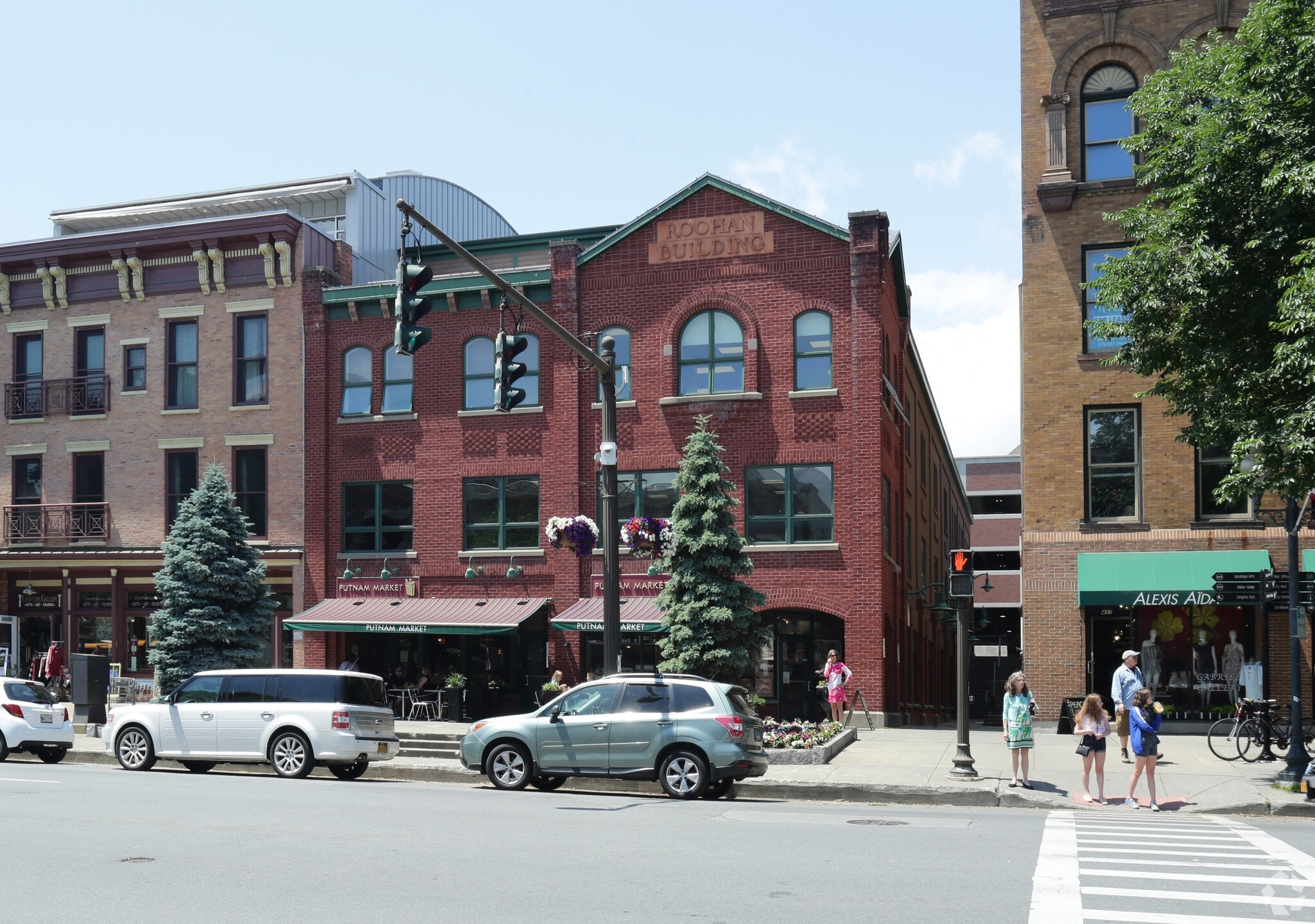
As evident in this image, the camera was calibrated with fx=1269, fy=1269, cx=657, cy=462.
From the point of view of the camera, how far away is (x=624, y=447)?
99.8 feet

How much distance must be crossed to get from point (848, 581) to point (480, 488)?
945cm

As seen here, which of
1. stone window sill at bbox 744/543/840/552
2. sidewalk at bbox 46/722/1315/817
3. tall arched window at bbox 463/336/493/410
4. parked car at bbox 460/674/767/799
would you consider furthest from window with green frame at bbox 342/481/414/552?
parked car at bbox 460/674/767/799

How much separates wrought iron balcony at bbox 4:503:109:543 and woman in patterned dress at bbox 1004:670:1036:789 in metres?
25.7

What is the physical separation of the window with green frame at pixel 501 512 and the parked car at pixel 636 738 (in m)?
12.9

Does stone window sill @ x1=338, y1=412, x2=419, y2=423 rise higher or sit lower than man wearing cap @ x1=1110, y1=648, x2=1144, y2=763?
higher

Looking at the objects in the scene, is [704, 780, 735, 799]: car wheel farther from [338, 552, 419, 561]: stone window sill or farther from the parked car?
[338, 552, 419, 561]: stone window sill

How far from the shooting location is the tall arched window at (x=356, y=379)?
33.0m

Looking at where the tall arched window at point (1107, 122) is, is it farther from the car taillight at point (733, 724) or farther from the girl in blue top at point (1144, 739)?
the car taillight at point (733, 724)

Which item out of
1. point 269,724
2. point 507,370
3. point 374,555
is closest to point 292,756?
point 269,724

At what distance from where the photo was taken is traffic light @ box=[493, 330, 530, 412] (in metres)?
16.0

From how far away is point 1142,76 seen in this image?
27922mm

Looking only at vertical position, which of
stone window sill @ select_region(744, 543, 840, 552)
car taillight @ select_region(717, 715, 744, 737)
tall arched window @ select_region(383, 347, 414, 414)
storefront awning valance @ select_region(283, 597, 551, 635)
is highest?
tall arched window @ select_region(383, 347, 414, 414)

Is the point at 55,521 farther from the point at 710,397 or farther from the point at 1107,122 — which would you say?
the point at 1107,122

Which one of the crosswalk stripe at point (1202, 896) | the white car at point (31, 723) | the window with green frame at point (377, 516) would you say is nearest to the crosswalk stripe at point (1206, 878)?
the crosswalk stripe at point (1202, 896)
